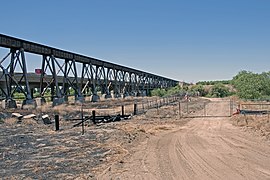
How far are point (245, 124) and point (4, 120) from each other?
21.8 meters

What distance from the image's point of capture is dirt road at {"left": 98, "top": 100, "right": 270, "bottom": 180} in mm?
10305

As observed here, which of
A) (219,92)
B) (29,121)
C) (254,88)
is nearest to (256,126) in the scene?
(29,121)

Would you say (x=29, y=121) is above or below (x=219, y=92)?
below

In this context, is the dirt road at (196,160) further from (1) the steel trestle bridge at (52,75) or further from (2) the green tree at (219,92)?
(2) the green tree at (219,92)

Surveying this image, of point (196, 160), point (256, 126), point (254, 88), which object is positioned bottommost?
point (196, 160)

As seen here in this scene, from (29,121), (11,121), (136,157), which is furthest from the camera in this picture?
(11,121)

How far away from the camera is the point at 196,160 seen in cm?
1261

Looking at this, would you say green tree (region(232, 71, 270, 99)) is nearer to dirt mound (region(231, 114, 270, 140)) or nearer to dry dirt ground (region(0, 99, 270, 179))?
dirt mound (region(231, 114, 270, 140))

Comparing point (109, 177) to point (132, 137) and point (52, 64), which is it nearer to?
point (132, 137)

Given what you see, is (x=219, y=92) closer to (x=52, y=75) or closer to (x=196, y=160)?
(x=52, y=75)

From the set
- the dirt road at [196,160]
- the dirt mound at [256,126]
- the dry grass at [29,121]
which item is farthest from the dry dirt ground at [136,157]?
the dry grass at [29,121]

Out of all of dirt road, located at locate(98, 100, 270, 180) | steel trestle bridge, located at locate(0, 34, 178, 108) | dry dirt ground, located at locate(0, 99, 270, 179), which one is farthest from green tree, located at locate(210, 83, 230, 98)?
dirt road, located at locate(98, 100, 270, 180)

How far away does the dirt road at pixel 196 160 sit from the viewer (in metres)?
10.3

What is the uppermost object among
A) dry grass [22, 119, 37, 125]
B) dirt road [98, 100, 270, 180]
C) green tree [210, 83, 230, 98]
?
green tree [210, 83, 230, 98]
